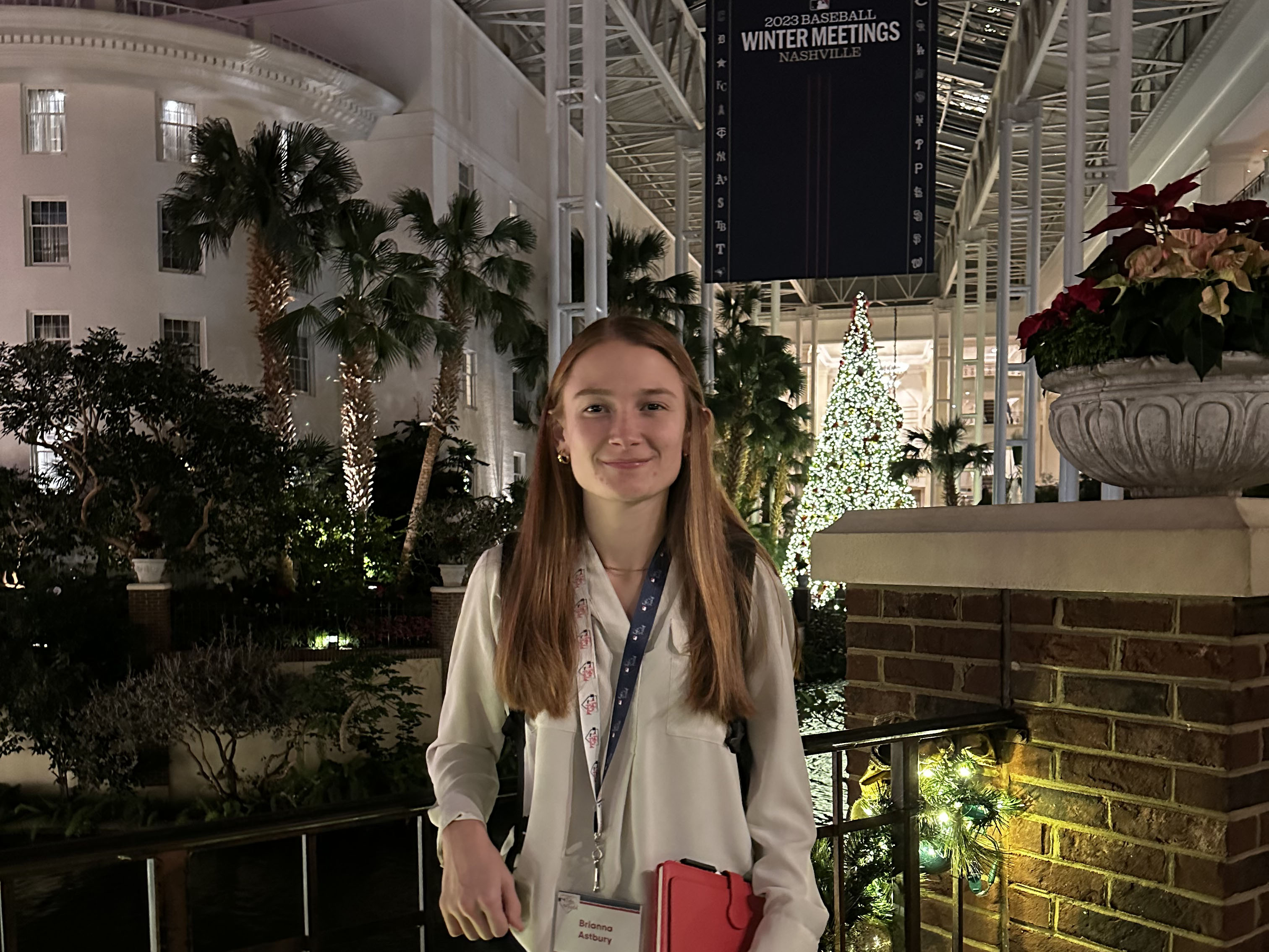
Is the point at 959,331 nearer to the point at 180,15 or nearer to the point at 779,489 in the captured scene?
the point at 779,489

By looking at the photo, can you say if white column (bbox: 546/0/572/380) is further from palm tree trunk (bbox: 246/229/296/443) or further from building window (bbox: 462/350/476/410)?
building window (bbox: 462/350/476/410)

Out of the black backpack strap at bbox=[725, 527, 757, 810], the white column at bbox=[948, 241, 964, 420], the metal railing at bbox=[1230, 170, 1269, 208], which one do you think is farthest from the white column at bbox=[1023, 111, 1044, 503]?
the white column at bbox=[948, 241, 964, 420]

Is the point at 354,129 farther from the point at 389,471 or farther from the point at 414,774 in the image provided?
the point at 414,774

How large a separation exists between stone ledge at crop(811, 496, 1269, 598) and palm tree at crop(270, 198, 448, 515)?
45.5ft

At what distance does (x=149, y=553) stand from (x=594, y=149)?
356 inches

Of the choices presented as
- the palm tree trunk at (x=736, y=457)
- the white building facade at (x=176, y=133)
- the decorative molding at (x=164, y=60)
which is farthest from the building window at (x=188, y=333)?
the palm tree trunk at (x=736, y=457)

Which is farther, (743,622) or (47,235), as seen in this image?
(47,235)

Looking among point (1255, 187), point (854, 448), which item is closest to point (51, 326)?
point (854, 448)

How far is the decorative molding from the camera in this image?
17.0 metres

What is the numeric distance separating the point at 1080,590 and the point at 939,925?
951 millimetres

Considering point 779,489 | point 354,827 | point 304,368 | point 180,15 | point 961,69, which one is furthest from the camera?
point 779,489

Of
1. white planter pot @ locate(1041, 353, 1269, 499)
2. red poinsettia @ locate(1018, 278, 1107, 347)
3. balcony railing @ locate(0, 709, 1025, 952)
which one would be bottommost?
balcony railing @ locate(0, 709, 1025, 952)

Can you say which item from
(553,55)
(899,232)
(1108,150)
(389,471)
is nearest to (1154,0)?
(1108,150)

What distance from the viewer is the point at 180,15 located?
18172 mm
